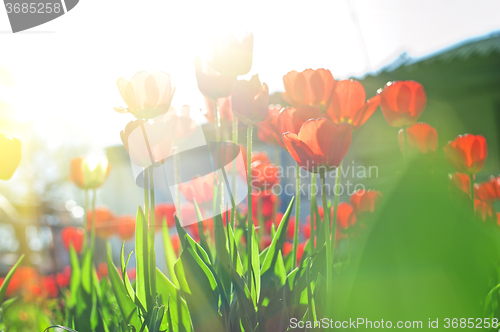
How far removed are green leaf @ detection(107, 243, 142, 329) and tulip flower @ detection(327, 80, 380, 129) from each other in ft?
1.42

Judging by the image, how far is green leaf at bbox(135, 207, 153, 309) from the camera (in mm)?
425

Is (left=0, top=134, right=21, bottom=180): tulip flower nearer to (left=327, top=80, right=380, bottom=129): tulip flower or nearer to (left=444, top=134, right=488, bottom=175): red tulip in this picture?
(left=327, top=80, right=380, bottom=129): tulip flower

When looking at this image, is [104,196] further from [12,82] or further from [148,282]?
[148,282]

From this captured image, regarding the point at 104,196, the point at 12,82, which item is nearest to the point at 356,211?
the point at 12,82

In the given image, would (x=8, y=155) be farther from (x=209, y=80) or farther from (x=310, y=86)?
(x=310, y=86)

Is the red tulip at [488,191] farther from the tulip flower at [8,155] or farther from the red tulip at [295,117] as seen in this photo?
the tulip flower at [8,155]

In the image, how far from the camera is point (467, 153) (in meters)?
0.65

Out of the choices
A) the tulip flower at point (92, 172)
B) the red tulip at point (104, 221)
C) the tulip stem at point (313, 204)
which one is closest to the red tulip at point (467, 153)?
the tulip stem at point (313, 204)

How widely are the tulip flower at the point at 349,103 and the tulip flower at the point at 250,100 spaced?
0.48ft

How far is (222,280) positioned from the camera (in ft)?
1.50

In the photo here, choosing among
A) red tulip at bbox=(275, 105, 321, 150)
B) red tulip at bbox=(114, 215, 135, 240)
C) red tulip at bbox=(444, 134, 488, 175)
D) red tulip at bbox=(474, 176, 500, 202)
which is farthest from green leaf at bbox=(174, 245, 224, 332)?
red tulip at bbox=(114, 215, 135, 240)

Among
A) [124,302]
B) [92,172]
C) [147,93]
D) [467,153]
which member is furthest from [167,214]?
[467,153]

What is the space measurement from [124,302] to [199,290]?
147mm

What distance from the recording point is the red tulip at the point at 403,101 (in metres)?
0.62
